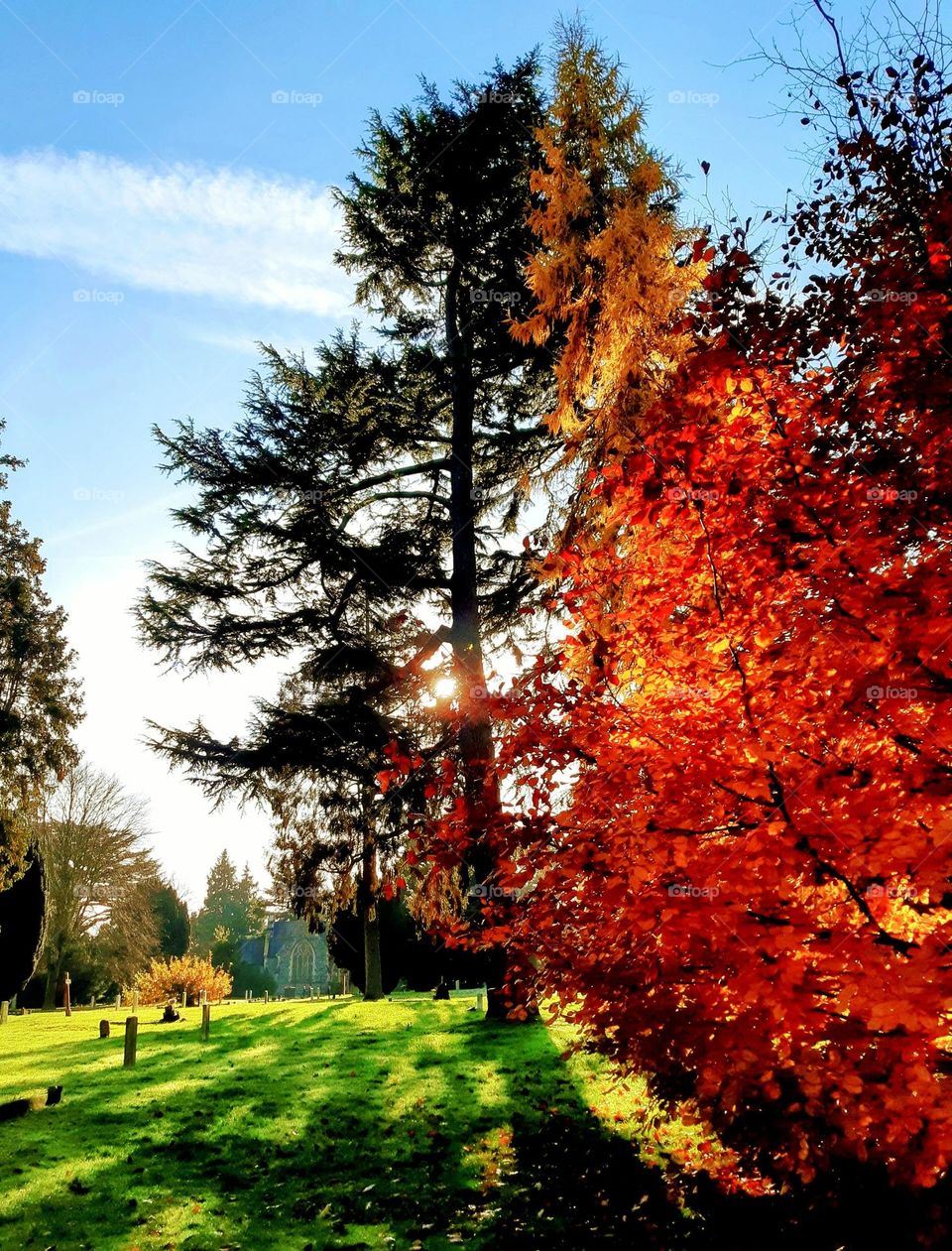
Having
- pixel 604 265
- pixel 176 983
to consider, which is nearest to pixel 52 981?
pixel 176 983

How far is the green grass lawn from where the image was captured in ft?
21.0

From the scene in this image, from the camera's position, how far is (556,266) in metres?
9.42

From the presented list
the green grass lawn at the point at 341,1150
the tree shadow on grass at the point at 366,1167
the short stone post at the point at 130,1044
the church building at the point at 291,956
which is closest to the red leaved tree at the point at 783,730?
the tree shadow on grass at the point at 366,1167

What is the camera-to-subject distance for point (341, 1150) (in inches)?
340

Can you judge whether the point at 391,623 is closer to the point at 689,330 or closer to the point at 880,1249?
the point at 689,330

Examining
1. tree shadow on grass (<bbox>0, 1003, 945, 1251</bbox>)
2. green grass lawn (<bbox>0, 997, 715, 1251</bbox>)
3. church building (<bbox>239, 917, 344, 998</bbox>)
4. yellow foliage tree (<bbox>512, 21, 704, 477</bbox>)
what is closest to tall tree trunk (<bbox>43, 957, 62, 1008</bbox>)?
green grass lawn (<bbox>0, 997, 715, 1251</bbox>)

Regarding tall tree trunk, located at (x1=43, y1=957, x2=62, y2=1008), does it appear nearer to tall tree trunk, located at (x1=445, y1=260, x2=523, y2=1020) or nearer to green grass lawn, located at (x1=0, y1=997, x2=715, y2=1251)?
green grass lawn, located at (x1=0, y1=997, x2=715, y2=1251)

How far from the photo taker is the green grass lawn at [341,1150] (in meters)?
6.41

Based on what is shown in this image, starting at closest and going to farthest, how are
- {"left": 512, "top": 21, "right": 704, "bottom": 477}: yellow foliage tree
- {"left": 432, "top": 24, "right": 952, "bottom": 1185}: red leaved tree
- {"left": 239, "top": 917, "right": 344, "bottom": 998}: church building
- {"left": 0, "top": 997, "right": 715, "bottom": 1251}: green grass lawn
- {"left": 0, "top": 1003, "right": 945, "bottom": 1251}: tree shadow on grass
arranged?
1. {"left": 432, "top": 24, "right": 952, "bottom": 1185}: red leaved tree
2. {"left": 0, "top": 1003, "right": 945, "bottom": 1251}: tree shadow on grass
3. {"left": 0, "top": 997, "right": 715, "bottom": 1251}: green grass lawn
4. {"left": 512, "top": 21, "right": 704, "bottom": 477}: yellow foliage tree
5. {"left": 239, "top": 917, "right": 344, "bottom": 998}: church building

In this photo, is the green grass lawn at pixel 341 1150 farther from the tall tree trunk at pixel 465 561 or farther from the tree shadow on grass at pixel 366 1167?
the tall tree trunk at pixel 465 561

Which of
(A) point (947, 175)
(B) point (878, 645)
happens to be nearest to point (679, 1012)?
(B) point (878, 645)

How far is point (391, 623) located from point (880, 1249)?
12052 mm

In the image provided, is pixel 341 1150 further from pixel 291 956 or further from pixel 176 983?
pixel 291 956

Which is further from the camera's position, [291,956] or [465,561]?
[291,956]
